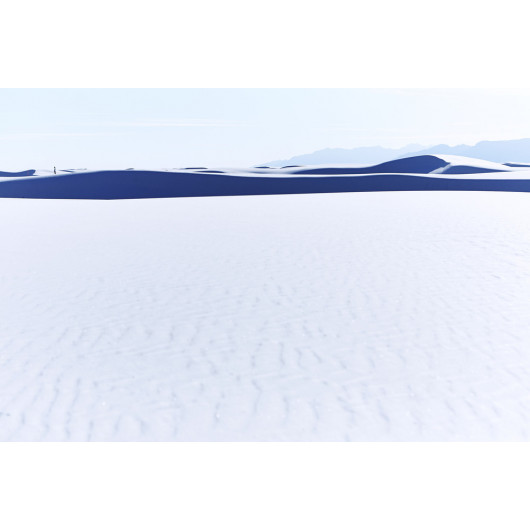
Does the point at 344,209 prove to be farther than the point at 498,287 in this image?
Yes

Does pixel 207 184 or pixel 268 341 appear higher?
pixel 207 184

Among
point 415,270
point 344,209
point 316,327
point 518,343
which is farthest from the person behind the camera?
point 344,209

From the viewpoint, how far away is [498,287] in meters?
6.86

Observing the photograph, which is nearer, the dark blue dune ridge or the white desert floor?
the white desert floor

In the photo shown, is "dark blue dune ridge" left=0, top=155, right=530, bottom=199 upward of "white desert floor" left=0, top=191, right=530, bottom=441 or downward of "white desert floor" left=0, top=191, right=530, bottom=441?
upward

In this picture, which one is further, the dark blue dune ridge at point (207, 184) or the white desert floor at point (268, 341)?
the dark blue dune ridge at point (207, 184)

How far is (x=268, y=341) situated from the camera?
5.13 m

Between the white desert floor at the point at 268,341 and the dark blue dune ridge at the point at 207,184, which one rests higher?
the dark blue dune ridge at the point at 207,184

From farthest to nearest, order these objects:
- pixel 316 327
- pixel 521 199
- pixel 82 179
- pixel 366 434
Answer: pixel 82 179 → pixel 521 199 → pixel 316 327 → pixel 366 434

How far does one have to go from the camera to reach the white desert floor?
149 inches

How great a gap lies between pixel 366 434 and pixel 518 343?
2.25m

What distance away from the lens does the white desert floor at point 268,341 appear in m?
3.79

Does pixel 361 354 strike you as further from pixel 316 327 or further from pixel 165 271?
pixel 165 271

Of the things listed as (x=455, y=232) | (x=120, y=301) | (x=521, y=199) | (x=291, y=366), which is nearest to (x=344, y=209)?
(x=455, y=232)
